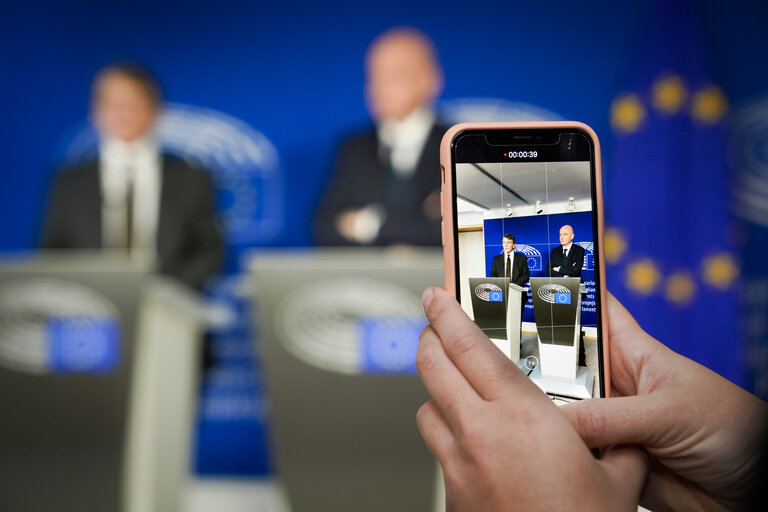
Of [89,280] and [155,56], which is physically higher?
[155,56]

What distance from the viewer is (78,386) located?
1.20m

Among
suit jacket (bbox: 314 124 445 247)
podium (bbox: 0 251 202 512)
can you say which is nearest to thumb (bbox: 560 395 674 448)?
podium (bbox: 0 251 202 512)

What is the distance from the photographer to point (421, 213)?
186cm

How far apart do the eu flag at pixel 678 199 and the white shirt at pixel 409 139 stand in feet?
2.08

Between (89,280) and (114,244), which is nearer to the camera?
(89,280)

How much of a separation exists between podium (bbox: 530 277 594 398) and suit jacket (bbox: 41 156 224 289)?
1.75 metres

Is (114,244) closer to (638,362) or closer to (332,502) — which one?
(332,502)

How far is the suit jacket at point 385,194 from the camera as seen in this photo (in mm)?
1825

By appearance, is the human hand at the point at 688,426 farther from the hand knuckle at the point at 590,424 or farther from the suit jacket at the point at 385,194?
the suit jacket at the point at 385,194

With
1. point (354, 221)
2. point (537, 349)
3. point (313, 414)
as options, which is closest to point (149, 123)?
point (354, 221)

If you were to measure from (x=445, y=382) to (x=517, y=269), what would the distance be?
0.13 metres

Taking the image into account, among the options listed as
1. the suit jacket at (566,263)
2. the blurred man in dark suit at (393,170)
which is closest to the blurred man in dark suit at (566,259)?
the suit jacket at (566,263)

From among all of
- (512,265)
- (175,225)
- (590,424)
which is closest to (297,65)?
(175,225)

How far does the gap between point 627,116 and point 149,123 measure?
178cm
